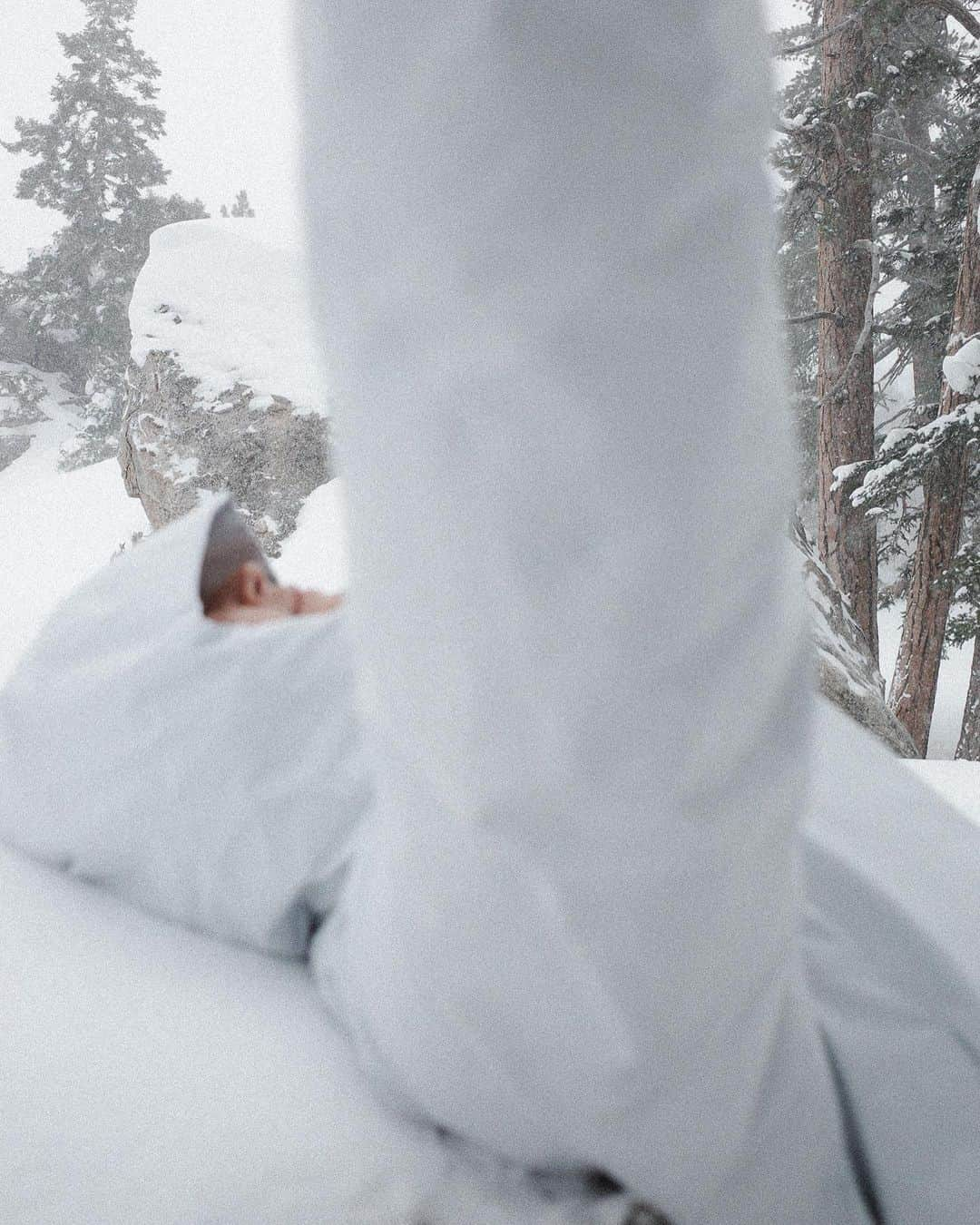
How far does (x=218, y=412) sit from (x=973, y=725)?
11.1 ft

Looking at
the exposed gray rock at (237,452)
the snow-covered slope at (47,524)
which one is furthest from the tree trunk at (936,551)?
the snow-covered slope at (47,524)

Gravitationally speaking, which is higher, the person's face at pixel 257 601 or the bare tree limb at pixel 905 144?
the bare tree limb at pixel 905 144

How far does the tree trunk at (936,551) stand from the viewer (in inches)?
130

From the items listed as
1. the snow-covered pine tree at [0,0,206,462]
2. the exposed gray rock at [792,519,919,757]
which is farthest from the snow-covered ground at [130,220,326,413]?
the snow-covered pine tree at [0,0,206,462]

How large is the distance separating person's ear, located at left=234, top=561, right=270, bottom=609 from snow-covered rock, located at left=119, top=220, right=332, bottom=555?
10.00 ft

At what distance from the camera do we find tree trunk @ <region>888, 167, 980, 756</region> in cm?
330

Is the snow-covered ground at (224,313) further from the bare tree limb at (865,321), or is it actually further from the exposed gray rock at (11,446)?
the exposed gray rock at (11,446)

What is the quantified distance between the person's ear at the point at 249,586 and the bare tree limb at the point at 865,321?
327 cm

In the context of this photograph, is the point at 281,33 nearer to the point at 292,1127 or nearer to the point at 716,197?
the point at 716,197

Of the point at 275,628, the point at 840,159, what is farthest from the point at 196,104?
the point at 275,628

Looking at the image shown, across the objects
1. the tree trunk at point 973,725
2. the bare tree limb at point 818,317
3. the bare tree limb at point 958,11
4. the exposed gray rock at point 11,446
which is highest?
the bare tree limb at point 958,11

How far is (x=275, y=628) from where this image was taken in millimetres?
747

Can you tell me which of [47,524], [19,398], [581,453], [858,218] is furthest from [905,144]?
[19,398]

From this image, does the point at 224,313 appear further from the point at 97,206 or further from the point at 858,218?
the point at 97,206
